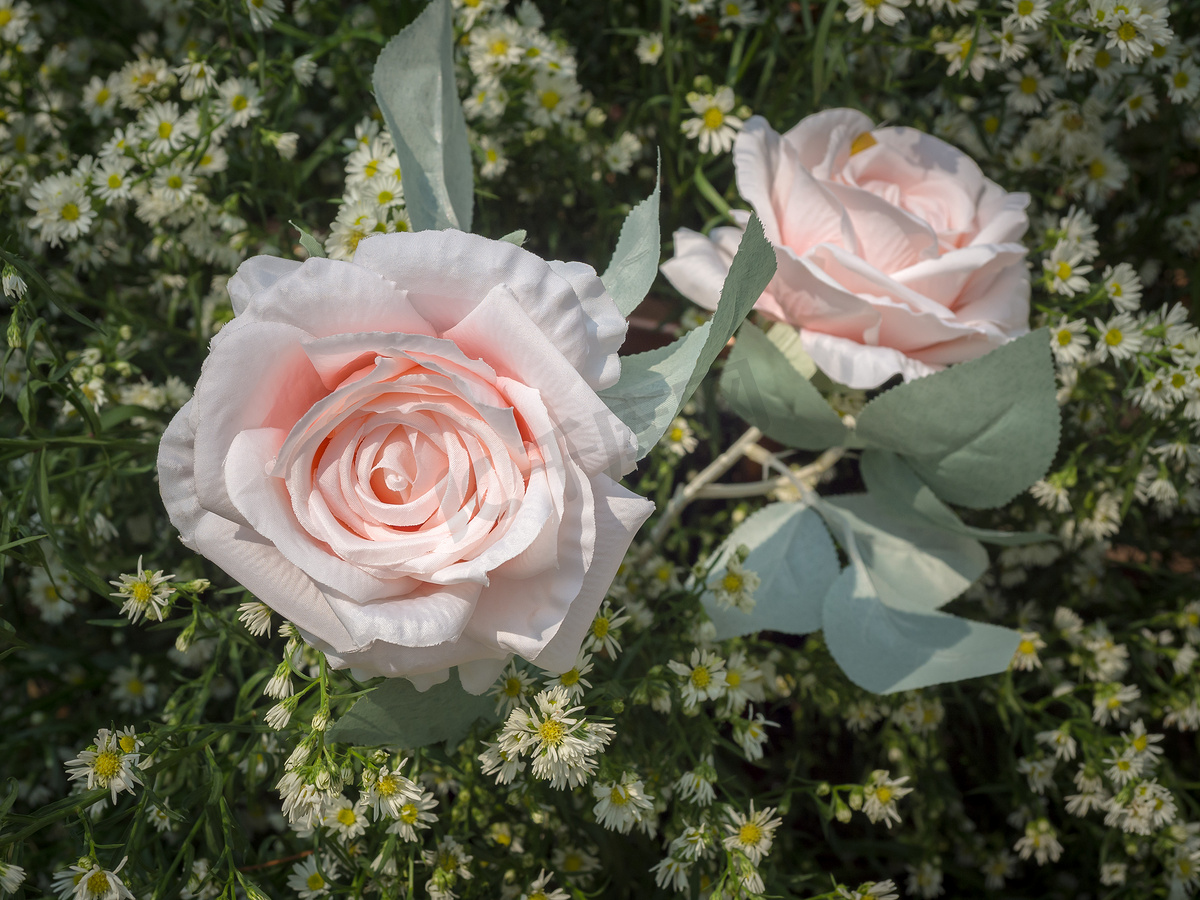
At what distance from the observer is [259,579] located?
→ 0.83ft

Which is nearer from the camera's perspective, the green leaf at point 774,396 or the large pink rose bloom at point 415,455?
the large pink rose bloom at point 415,455

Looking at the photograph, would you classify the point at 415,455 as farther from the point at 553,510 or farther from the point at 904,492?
the point at 904,492

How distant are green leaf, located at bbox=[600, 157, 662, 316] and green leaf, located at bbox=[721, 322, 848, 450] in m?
0.09

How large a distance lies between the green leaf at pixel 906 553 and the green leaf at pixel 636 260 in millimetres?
233

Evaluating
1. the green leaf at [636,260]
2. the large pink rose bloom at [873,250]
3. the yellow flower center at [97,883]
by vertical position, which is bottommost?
the yellow flower center at [97,883]

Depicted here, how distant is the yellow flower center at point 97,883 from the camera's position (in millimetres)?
342

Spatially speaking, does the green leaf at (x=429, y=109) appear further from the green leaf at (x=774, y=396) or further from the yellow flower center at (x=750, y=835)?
the yellow flower center at (x=750, y=835)

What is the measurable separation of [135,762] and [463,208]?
0.27 metres

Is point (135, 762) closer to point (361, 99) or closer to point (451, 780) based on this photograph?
point (451, 780)

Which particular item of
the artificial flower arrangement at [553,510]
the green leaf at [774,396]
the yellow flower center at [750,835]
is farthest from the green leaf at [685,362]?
the yellow flower center at [750,835]

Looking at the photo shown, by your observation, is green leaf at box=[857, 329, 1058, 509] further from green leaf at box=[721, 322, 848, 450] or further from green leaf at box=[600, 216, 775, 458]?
green leaf at box=[600, 216, 775, 458]

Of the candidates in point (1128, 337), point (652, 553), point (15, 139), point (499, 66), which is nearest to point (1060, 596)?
point (1128, 337)

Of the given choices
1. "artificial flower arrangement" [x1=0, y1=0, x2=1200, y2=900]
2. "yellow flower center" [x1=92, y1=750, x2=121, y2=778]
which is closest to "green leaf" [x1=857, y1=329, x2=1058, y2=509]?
"artificial flower arrangement" [x1=0, y1=0, x2=1200, y2=900]

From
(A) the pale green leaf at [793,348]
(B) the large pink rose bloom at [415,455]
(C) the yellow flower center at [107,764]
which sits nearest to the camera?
(B) the large pink rose bloom at [415,455]
